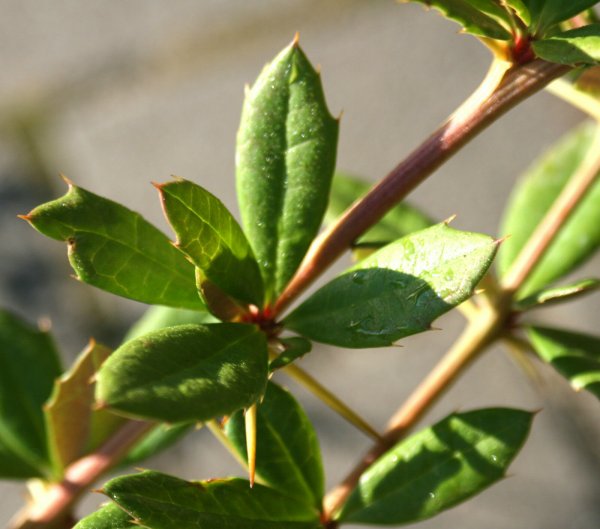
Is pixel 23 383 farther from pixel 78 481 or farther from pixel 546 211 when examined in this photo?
pixel 546 211

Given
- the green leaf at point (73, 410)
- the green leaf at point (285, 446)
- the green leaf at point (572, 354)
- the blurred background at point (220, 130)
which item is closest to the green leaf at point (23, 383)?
the green leaf at point (73, 410)

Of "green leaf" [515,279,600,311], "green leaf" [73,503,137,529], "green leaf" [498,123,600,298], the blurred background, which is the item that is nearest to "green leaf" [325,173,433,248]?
"green leaf" [498,123,600,298]

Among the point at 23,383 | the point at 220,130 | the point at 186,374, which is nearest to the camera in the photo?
the point at 186,374

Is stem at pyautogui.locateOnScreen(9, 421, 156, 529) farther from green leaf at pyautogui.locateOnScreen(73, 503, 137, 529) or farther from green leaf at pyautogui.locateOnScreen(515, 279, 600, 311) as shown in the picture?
green leaf at pyautogui.locateOnScreen(515, 279, 600, 311)

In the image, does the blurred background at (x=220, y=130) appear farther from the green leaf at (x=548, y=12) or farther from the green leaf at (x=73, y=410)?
the green leaf at (x=548, y=12)

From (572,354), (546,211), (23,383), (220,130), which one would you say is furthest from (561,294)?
(220,130)

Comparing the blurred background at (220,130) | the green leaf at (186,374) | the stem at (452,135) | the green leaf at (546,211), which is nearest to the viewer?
the green leaf at (186,374)
